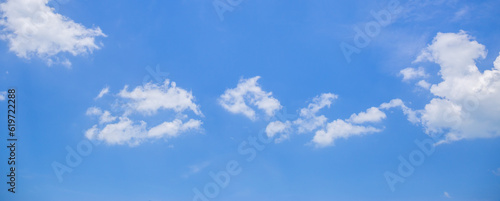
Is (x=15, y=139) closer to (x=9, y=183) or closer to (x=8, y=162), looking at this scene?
(x=8, y=162)

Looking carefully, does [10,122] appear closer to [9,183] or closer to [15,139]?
[15,139]

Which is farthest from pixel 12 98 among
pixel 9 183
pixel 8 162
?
pixel 9 183

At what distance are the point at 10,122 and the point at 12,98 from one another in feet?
10.1

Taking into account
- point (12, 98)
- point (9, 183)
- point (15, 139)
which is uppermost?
point (12, 98)

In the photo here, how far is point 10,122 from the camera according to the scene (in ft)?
136

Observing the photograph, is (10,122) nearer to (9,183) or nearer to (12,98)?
(12,98)

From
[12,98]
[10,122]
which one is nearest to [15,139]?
[10,122]

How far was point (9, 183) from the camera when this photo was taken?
4188 cm

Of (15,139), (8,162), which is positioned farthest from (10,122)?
(8,162)

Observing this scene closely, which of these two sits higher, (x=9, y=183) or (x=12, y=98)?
(x=12, y=98)

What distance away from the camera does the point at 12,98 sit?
138 ft

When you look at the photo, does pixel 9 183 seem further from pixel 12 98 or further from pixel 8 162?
pixel 12 98

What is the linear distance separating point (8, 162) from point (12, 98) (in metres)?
8.10

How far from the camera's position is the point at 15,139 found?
4156 cm
